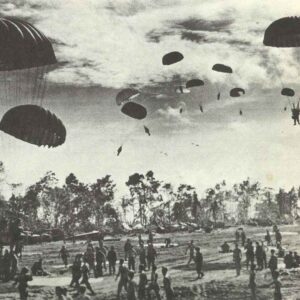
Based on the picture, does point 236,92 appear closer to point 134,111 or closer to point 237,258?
point 134,111

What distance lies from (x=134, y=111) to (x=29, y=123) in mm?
5095

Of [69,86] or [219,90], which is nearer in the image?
[69,86]

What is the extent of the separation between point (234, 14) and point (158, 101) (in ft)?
24.8

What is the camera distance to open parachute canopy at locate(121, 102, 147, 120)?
668 inches

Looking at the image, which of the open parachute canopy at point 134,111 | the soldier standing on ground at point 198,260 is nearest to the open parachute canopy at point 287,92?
the open parachute canopy at point 134,111

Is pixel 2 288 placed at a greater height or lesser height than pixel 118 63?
lesser

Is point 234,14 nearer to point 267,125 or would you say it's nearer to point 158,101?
point 267,125

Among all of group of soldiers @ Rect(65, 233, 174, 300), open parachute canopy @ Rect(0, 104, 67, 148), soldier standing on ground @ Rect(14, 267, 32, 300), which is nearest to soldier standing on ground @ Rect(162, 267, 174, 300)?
group of soldiers @ Rect(65, 233, 174, 300)

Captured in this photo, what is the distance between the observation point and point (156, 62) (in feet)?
57.8

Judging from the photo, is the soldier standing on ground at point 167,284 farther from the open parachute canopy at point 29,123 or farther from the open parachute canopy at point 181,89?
the open parachute canopy at point 181,89

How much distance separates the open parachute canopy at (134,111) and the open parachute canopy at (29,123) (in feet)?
14.3

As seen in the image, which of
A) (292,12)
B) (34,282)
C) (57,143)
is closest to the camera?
(57,143)

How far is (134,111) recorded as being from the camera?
1703cm

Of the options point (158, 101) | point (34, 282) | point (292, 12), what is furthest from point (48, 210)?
point (292, 12)
